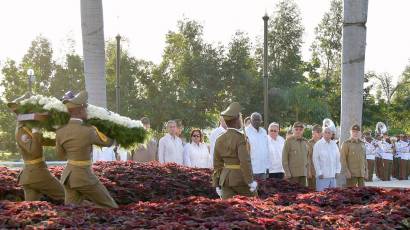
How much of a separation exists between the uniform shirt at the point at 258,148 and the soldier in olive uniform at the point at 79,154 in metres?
4.89

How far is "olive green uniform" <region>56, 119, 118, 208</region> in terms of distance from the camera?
7.82 metres

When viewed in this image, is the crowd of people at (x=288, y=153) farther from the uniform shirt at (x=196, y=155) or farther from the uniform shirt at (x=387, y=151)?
the uniform shirt at (x=387, y=151)

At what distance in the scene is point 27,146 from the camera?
8367 mm

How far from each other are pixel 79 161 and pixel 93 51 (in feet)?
14.9

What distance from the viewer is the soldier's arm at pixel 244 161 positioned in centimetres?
841

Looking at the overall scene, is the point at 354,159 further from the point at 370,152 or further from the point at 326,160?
the point at 370,152

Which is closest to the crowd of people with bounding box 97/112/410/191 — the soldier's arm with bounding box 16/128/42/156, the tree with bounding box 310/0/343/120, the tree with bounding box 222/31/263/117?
the soldier's arm with bounding box 16/128/42/156

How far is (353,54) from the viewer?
37.7 ft

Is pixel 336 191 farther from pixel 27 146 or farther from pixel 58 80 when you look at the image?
pixel 58 80

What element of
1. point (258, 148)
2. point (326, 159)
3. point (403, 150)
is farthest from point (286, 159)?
point (403, 150)

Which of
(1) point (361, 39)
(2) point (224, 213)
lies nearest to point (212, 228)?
(2) point (224, 213)

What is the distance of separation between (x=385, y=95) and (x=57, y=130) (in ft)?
255

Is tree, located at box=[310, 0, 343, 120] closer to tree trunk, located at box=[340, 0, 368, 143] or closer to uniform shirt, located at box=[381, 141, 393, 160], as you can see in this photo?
uniform shirt, located at box=[381, 141, 393, 160]

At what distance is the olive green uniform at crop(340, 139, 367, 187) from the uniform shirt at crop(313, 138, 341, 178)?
0.46 ft
